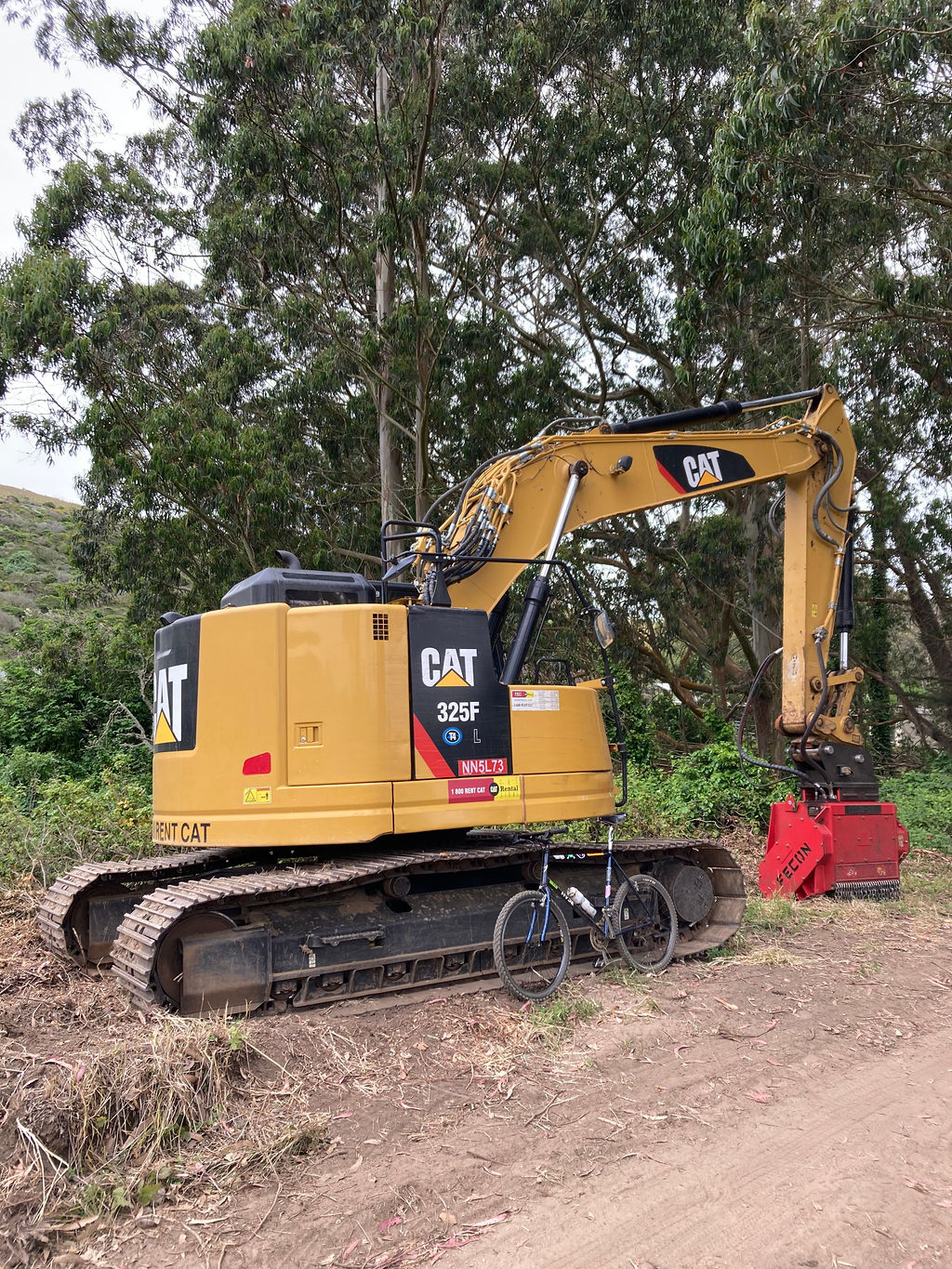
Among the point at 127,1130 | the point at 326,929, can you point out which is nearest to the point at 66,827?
the point at 326,929

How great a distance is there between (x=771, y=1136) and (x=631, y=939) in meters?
2.76

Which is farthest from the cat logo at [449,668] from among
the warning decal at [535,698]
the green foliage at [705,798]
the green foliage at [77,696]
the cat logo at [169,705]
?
the green foliage at [77,696]

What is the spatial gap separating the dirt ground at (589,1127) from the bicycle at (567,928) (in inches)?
7.5

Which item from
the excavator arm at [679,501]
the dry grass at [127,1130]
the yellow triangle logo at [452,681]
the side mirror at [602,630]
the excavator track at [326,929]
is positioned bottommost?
the dry grass at [127,1130]

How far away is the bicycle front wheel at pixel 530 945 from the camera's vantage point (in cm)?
576

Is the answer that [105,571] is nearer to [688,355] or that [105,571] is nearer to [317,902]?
→ [688,355]

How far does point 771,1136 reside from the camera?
4129 mm

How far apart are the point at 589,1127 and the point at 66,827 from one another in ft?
22.2

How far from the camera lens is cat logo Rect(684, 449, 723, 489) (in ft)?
25.8

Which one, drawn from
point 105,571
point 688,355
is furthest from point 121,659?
point 688,355

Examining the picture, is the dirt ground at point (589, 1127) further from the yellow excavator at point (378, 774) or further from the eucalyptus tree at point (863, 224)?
the eucalyptus tree at point (863, 224)

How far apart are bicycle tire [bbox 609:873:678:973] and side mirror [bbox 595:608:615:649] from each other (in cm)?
167

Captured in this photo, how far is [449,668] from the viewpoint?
6.13 m

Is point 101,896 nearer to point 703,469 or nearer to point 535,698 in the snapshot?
point 535,698
